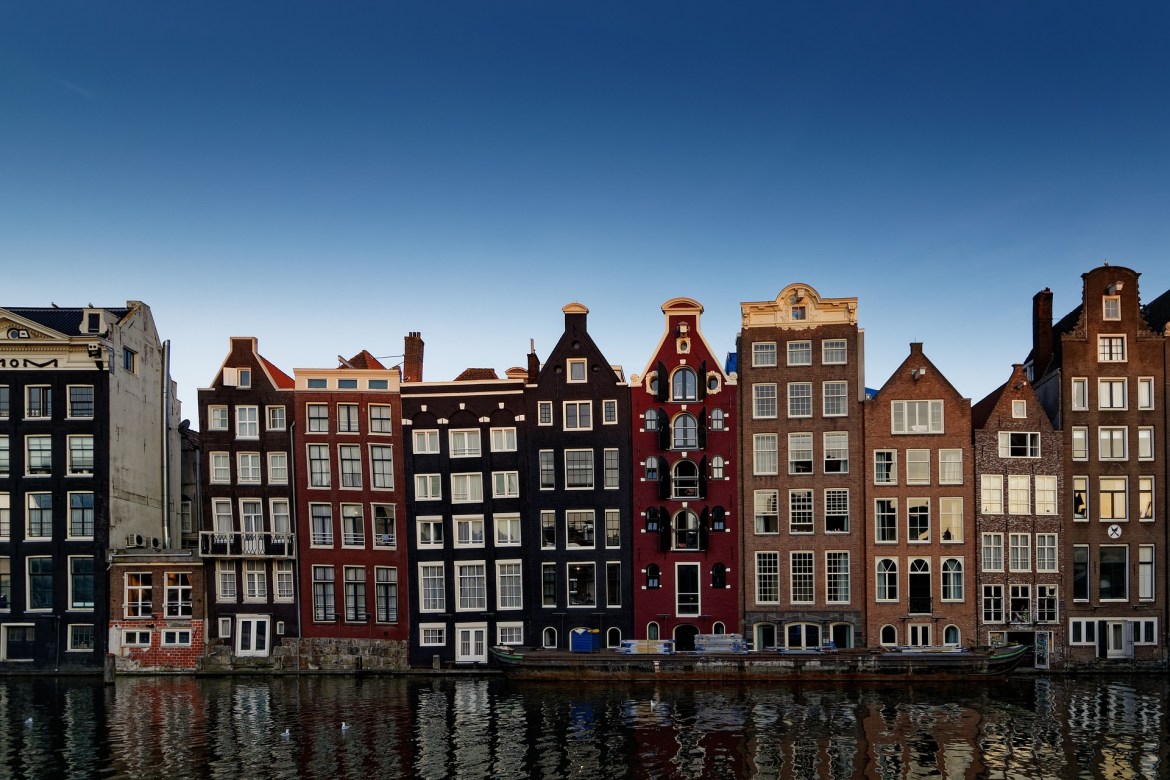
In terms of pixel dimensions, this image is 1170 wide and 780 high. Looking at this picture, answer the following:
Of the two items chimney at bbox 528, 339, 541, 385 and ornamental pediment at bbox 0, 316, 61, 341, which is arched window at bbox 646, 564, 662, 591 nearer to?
chimney at bbox 528, 339, 541, 385

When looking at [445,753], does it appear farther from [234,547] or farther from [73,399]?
[73,399]

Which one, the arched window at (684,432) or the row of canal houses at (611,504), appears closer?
the row of canal houses at (611,504)

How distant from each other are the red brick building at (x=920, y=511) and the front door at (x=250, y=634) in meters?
42.0

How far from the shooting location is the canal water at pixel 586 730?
131 feet

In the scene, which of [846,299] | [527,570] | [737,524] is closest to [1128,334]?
[846,299]

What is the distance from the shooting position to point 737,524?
66.3 metres

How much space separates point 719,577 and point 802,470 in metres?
9.43

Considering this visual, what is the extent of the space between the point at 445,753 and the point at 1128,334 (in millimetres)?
52643

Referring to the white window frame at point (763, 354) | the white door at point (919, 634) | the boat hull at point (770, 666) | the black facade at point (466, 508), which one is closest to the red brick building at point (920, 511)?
the white door at point (919, 634)

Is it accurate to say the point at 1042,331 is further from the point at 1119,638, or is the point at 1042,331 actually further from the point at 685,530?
the point at 685,530

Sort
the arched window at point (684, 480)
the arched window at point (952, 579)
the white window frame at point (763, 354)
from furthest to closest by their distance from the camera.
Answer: the white window frame at point (763, 354)
the arched window at point (684, 480)
the arched window at point (952, 579)

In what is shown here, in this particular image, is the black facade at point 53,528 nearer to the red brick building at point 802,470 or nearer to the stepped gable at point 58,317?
the stepped gable at point 58,317

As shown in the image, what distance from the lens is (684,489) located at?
66438 mm

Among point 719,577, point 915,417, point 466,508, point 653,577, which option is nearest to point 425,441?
point 466,508
